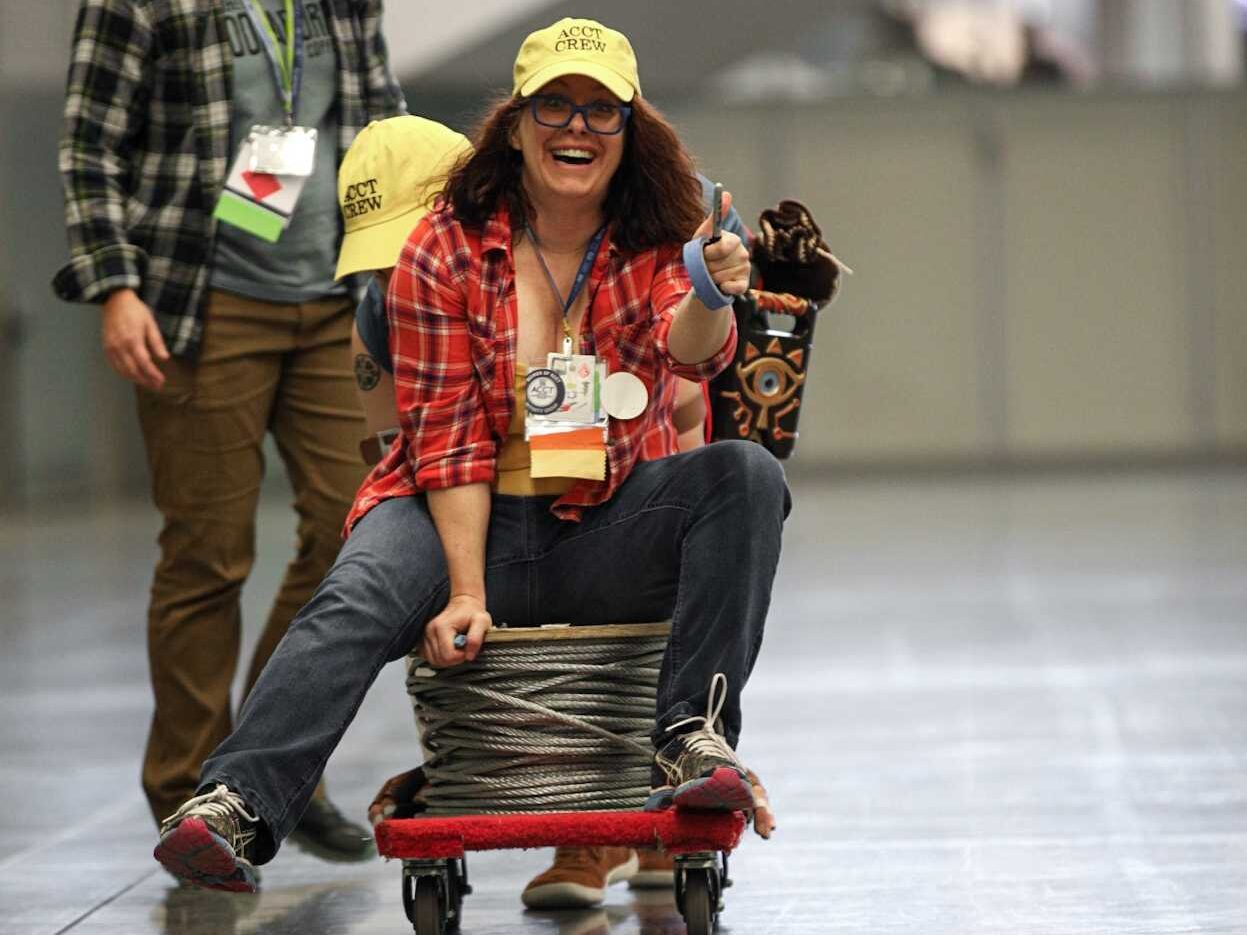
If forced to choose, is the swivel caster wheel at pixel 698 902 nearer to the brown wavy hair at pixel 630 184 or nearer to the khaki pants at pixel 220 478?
the brown wavy hair at pixel 630 184

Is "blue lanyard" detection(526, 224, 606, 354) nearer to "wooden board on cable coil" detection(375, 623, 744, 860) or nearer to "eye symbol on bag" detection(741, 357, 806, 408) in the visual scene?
"eye symbol on bag" detection(741, 357, 806, 408)

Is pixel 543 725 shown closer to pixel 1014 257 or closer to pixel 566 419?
pixel 566 419

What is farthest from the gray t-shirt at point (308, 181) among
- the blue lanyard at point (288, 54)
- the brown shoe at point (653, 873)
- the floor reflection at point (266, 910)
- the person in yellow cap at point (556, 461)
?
the brown shoe at point (653, 873)

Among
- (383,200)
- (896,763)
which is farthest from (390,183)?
(896,763)

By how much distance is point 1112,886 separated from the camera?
10.0 feet

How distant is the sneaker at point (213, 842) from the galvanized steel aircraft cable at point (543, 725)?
328mm

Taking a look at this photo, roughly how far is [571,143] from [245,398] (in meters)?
0.88

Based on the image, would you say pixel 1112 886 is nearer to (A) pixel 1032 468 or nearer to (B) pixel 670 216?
(B) pixel 670 216

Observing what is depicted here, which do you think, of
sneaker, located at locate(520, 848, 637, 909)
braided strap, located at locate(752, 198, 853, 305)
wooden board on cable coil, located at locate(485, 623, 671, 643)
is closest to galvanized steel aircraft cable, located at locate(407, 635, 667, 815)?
wooden board on cable coil, located at locate(485, 623, 671, 643)

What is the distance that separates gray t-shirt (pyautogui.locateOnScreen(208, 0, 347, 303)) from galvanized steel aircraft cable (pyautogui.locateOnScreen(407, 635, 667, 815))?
2.93 feet

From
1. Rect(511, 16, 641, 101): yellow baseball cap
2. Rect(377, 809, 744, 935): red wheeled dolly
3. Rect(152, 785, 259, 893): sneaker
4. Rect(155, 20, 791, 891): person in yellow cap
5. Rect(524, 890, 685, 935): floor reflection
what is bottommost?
Rect(524, 890, 685, 935): floor reflection

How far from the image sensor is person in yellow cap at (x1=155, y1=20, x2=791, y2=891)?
2639mm

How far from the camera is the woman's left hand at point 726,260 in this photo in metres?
2.60

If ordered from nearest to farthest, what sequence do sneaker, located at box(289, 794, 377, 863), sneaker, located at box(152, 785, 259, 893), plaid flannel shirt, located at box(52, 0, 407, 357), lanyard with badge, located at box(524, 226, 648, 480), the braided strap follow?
sneaker, located at box(152, 785, 259, 893)
lanyard with badge, located at box(524, 226, 648, 480)
the braided strap
plaid flannel shirt, located at box(52, 0, 407, 357)
sneaker, located at box(289, 794, 377, 863)
